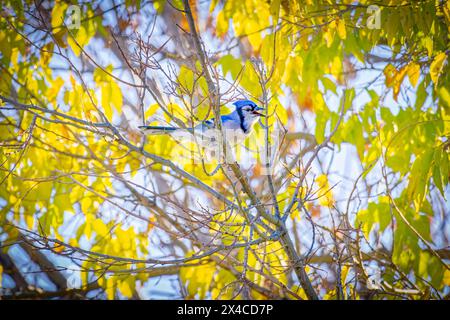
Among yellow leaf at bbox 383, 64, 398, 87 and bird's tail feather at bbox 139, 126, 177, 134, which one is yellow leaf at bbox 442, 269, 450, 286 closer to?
yellow leaf at bbox 383, 64, 398, 87

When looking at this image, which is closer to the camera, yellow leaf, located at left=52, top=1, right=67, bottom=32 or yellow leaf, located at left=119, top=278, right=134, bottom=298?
Result: yellow leaf, located at left=52, top=1, right=67, bottom=32

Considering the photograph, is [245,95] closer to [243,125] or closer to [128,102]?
[243,125]

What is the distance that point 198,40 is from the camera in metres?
2.70

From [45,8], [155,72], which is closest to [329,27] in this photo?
[155,72]

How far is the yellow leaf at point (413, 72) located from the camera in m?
3.79

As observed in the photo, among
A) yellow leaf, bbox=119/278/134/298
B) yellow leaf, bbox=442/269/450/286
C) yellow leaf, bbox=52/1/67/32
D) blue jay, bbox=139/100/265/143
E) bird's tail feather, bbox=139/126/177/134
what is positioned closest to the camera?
bird's tail feather, bbox=139/126/177/134

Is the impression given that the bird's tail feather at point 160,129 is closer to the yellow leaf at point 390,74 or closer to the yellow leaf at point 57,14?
the yellow leaf at point 57,14

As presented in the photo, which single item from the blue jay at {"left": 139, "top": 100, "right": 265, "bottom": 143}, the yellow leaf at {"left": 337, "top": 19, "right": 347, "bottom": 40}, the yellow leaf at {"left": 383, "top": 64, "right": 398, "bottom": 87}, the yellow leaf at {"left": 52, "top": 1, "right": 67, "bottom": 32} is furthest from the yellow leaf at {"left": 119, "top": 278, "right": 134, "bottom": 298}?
the yellow leaf at {"left": 383, "top": 64, "right": 398, "bottom": 87}

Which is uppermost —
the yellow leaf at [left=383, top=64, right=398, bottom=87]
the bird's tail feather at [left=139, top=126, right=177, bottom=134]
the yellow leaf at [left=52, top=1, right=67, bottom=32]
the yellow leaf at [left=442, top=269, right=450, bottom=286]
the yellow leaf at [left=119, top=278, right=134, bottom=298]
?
the yellow leaf at [left=52, top=1, right=67, bottom=32]

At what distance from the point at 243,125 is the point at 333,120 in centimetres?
79

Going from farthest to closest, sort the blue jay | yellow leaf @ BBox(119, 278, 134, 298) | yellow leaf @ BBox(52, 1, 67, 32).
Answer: yellow leaf @ BBox(119, 278, 134, 298) < yellow leaf @ BBox(52, 1, 67, 32) < the blue jay

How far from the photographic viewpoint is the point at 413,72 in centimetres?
380

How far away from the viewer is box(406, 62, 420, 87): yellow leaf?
149 inches

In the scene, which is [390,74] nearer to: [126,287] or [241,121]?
[241,121]
